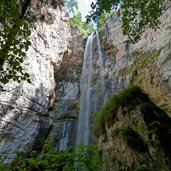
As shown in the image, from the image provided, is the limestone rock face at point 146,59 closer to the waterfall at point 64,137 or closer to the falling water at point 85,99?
the falling water at point 85,99

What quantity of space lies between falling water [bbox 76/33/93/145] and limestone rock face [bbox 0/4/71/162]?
197cm

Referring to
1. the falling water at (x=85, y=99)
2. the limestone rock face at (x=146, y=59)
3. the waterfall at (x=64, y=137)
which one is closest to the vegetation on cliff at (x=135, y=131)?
the limestone rock face at (x=146, y=59)

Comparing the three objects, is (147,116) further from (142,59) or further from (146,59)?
(142,59)

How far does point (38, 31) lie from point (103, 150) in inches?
439

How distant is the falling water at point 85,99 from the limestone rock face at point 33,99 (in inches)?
77.7

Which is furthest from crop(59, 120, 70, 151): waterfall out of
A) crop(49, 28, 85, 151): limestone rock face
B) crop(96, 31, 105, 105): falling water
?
crop(96, 31, 105, 105): falling water

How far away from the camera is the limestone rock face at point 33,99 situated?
48.3 feet

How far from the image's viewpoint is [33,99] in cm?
1633

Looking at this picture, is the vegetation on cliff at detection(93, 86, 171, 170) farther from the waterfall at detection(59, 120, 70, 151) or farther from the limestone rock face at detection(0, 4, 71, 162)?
the waterfall at detection(59, 120, 70, 151)

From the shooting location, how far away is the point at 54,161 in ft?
26.1

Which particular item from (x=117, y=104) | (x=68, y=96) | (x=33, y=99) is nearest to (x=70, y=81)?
(x=68, y=96)

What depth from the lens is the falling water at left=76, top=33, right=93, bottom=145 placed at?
629 inches

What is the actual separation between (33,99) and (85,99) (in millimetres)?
3608

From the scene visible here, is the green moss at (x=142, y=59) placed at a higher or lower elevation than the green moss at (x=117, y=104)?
higher
